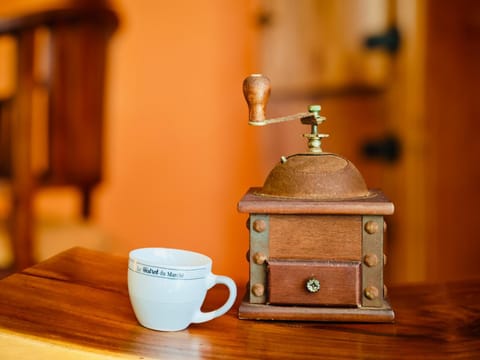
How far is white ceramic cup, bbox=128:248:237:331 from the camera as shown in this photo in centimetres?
66

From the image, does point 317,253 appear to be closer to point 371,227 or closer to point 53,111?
point 371,227

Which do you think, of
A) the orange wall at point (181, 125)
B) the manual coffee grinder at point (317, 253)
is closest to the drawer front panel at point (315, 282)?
the manual coffee grinder at point (317, 253)

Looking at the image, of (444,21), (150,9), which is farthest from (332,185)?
(150,9)

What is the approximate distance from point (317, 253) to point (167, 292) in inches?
6.9

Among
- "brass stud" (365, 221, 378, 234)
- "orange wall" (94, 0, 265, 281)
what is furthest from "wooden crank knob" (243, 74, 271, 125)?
"orange wall" (94, 0, 265, 281)

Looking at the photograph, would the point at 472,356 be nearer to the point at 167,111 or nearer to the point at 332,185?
the point at 332,185

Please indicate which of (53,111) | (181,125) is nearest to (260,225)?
(53,111)

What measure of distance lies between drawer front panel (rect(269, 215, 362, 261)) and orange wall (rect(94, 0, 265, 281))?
2.07 m

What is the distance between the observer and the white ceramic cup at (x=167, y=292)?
26.2 inches

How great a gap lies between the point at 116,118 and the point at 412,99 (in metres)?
1.43

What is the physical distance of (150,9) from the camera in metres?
2.86

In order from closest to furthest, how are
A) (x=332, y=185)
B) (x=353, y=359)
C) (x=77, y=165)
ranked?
(x=353, y=359) → (x=332, y=185) → (x=77, y=165)

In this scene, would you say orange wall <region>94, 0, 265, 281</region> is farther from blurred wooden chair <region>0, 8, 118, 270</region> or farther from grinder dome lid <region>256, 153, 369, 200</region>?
grinder dome lid <region>256, 153, 369, 200</region>

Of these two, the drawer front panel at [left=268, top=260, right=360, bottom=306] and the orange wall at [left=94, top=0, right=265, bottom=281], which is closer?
the drawer front panel at [left=268, top=260, right=360, bottom=306]
